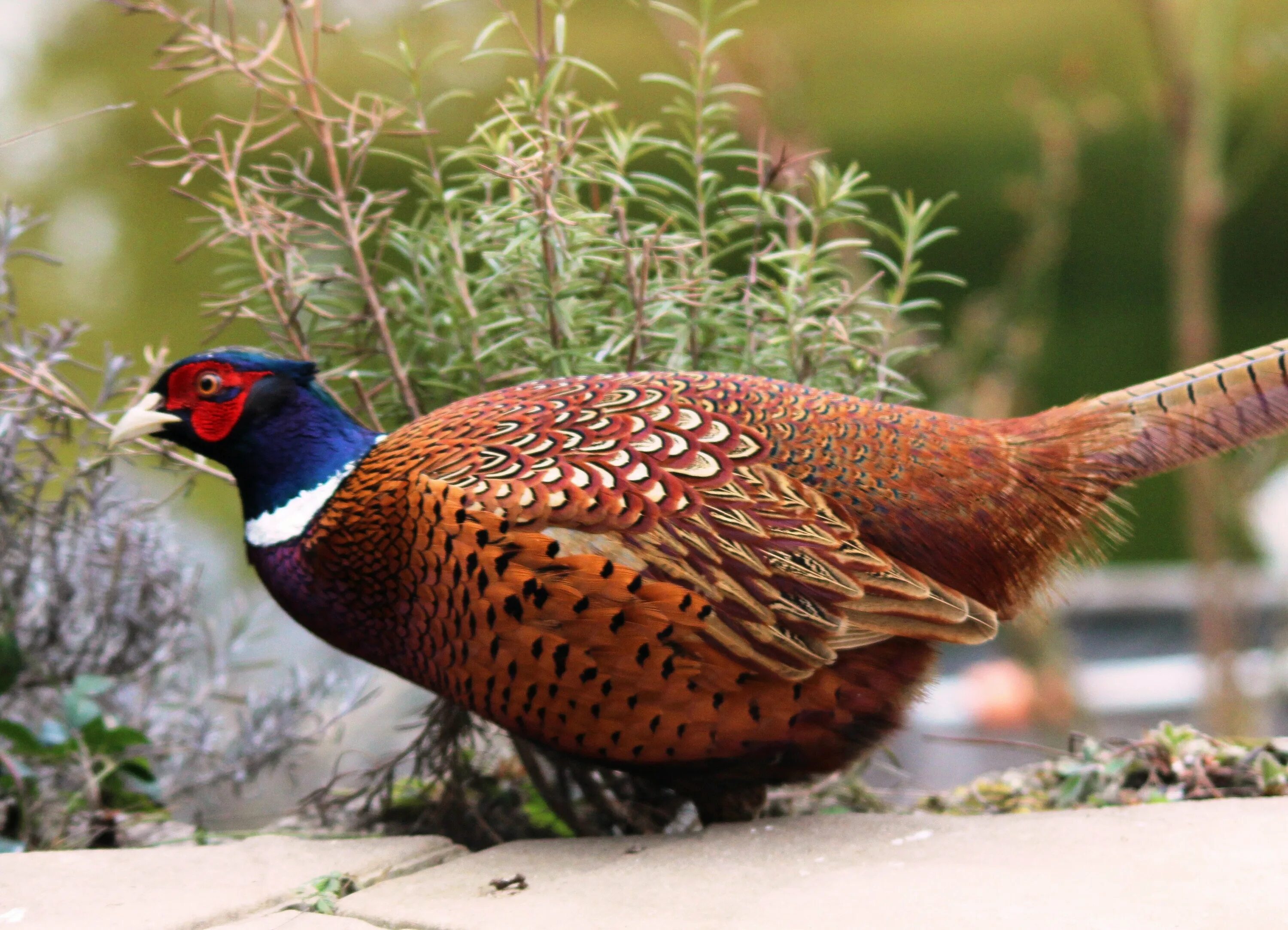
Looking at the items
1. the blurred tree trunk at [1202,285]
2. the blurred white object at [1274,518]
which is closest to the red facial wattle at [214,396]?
the blurred tree trunk at [1202,285]

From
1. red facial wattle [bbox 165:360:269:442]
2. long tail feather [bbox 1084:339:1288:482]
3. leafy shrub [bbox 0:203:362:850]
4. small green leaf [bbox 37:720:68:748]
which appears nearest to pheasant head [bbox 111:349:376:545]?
red facial wattle [bbox 165:360:269:442]

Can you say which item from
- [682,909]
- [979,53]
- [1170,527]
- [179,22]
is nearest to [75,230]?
[179,22]

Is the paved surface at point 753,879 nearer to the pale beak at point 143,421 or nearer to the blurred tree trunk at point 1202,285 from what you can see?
the pale beak at point 143,421

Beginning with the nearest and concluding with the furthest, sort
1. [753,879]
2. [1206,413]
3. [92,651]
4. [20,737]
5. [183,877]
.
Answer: [753,879] < [183,877] < [1206,413] < [20,737] < [92,651]

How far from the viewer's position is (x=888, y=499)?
218 cm

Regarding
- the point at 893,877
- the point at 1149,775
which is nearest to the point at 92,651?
the point at 893,877

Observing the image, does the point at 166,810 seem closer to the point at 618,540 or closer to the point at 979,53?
the point at 618,540

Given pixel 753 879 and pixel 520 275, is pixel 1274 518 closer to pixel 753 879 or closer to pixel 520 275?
pixel 520 275

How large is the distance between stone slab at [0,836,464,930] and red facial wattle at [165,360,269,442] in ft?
2.50

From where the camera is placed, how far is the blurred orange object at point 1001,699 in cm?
712

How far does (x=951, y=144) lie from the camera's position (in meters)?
7.89

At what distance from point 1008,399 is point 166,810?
13.7ft

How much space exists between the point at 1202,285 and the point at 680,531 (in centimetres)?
399

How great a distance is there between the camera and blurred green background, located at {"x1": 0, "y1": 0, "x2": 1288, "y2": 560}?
692 centimetres
